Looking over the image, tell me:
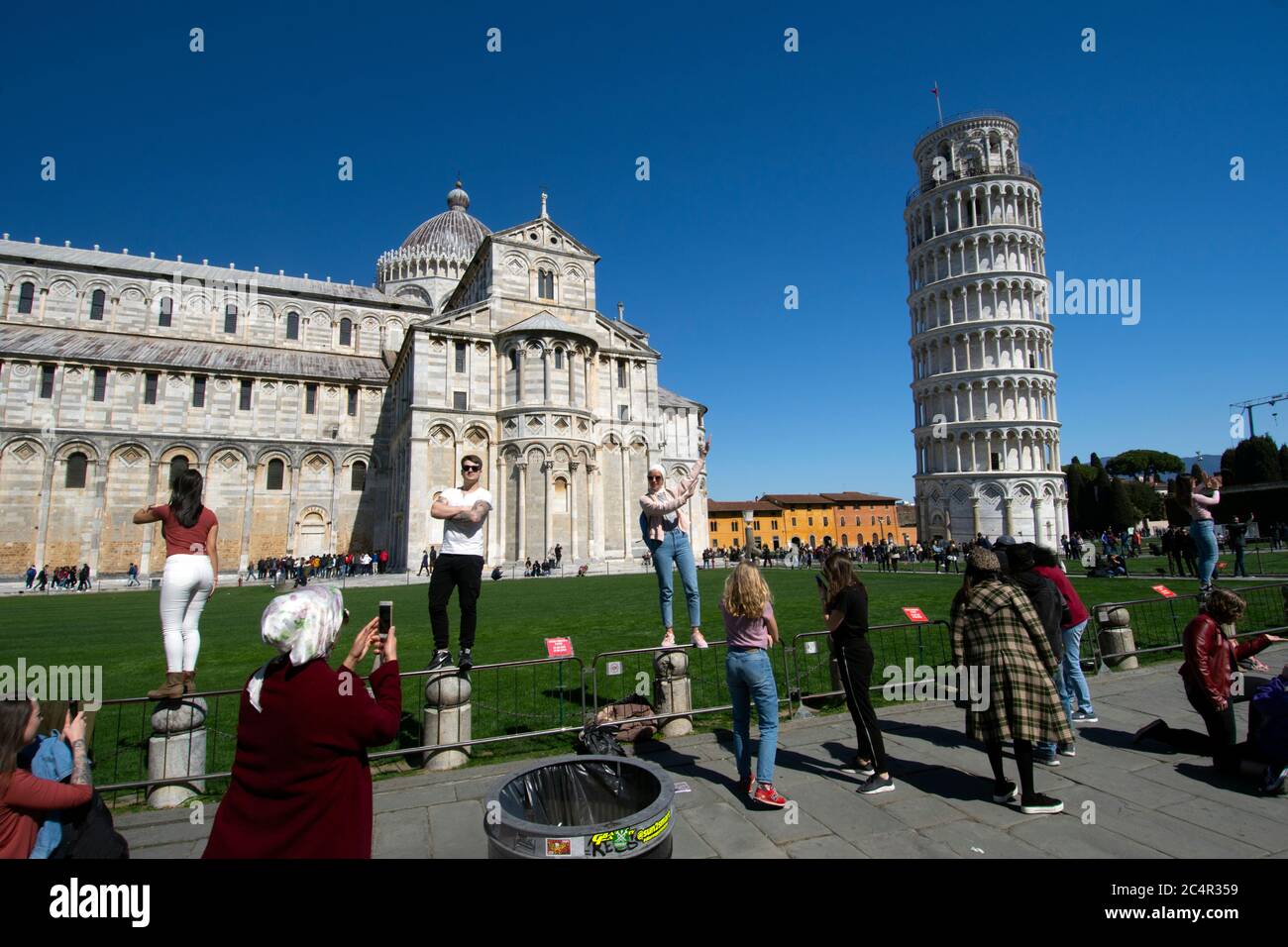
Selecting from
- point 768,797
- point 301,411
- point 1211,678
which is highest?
point 301,411

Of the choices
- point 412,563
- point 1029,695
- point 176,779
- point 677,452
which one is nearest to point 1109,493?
point 677,452

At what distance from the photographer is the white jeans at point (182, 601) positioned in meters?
4.75

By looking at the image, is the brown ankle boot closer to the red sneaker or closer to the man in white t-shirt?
the man in white t-shirt

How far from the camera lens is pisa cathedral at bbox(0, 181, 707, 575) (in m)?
33.0

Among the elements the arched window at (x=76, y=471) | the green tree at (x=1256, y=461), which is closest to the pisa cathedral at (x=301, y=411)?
the arched window at (x=76, y=471)

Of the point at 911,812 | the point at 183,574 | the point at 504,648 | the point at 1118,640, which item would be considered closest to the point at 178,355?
the point at 504,648

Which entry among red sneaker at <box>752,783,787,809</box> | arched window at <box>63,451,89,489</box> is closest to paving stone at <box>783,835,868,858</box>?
red sneaker at <box>752,783,787,809</box>

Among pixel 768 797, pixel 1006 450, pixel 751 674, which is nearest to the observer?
pixel 768 797

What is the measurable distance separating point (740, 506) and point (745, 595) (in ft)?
273

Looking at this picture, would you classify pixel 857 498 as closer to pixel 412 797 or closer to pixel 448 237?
pixel 448 237

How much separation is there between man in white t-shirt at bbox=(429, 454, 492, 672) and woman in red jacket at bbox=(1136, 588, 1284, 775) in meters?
6.81

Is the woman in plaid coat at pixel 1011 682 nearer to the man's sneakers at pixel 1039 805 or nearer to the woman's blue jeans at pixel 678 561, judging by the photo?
the man's sneakers at pixel 1039 805

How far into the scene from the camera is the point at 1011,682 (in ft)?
14.9
